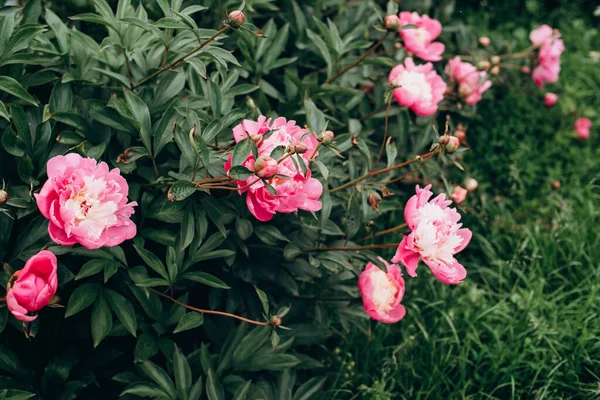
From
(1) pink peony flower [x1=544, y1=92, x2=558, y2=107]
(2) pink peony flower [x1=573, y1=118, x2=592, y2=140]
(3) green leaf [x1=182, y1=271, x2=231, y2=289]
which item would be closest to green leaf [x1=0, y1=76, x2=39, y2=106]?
(3) green leaf [x1=182, y1=271, x2=231, y2=289]

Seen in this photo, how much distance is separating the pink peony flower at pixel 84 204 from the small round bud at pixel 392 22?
0.79m

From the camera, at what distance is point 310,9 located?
2.03 metres

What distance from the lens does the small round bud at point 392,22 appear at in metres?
1.57

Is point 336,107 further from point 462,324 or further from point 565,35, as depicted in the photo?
point 565,35

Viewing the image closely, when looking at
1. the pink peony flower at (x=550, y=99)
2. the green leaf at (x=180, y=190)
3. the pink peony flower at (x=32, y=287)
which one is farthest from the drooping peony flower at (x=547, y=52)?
the pink peony flower at (x=32, y=287)

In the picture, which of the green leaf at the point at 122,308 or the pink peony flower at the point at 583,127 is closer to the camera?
the green leaf at the point at 122,308

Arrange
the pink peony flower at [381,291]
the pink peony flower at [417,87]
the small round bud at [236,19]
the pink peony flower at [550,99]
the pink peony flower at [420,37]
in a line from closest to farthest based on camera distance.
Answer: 1. the small round bud at [236,19]
2. the pink peony flower at [381,291]
3. the pink peony flower at [417,87]
4. the pink peony flower at [420,37]
5. the pink peony flower at [550,99]

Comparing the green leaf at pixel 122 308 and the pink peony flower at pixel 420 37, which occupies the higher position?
the pink peony flower at pixel 420 37

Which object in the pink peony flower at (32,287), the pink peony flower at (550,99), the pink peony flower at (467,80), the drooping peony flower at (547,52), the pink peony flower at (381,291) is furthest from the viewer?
the pink peony flower at (550,99)

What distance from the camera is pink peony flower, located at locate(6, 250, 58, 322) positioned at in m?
1.09

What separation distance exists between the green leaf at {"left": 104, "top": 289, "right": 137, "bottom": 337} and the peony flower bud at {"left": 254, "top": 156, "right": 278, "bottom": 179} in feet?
1.50

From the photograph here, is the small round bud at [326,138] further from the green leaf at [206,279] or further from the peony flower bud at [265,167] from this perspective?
the green leaf at [206,279]

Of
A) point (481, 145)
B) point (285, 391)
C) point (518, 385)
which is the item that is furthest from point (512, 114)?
point (285, 391)

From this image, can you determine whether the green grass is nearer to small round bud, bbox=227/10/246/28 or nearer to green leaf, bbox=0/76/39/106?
small round bud, bbox=227/10/246/28
